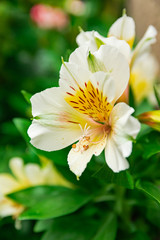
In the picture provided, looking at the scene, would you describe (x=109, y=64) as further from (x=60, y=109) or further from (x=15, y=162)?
(x=15, y=162)

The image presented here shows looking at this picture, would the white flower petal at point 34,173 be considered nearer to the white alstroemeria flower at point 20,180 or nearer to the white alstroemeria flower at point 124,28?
the white alstroemeria flower at point 20,180

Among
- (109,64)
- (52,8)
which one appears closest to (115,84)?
(109,64)

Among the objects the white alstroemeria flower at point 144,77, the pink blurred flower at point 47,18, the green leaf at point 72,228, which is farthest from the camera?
the pink blurred flower at point 47,18

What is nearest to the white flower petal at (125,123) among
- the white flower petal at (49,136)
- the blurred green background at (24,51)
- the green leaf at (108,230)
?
the white flower petal at (49,136)

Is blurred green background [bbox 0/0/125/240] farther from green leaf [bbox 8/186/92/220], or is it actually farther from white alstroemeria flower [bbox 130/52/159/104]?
green leaf [bbox 8/186/92/220]

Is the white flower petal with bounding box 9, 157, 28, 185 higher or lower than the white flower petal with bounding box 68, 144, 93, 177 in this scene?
lower

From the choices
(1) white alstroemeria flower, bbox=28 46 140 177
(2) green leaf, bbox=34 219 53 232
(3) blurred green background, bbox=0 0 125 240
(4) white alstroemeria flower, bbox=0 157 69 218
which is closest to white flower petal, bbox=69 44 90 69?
(1) white alstroemeria flower, bbox=28 46 140 177
